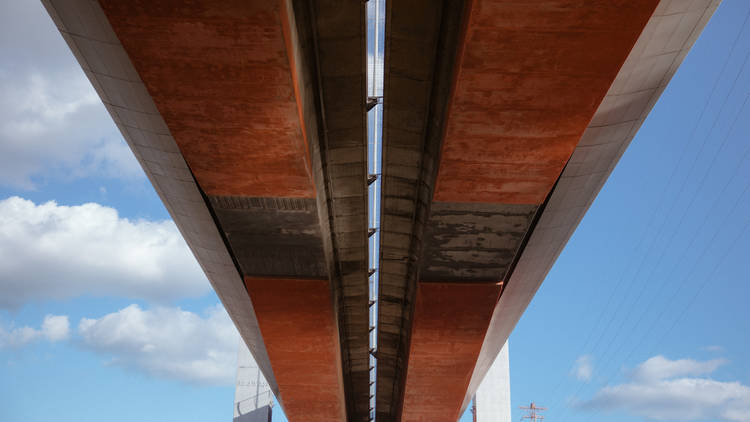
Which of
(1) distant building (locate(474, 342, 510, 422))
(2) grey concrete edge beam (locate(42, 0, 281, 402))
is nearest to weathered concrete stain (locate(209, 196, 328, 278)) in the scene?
(2) grey concrete edge beam (locate(42, 0, 281, 402))

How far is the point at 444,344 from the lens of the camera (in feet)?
49.6

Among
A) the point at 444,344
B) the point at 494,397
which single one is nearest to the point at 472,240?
the point at 444,344

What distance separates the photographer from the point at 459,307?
13.5m

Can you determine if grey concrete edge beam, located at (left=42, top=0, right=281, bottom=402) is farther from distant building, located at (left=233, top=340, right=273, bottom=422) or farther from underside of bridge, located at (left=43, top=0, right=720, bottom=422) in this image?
distant building, located at (left=233, top=340, right=273, bottom=422)

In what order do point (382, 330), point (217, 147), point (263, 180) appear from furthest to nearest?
point (382, 330), point (263, 180), point (217, 147)

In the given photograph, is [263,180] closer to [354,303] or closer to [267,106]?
[267,106]

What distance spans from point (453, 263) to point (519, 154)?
4125mm

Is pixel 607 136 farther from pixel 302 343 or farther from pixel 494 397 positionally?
pixel 494 397

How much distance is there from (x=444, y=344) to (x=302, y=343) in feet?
12.9

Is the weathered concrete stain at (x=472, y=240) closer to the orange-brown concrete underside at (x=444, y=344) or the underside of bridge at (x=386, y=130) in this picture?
the underside of bridge at (x=386, y=130)

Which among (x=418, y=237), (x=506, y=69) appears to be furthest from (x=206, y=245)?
(x=506, y=69)

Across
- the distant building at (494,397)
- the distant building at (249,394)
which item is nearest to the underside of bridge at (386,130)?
the distant building at (249,394)

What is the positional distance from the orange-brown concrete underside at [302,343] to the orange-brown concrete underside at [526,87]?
17.1 feet

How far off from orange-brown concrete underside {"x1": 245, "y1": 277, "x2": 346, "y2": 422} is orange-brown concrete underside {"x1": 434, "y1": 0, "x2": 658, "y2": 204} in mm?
5211
